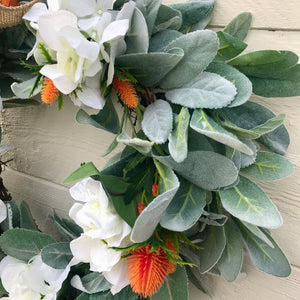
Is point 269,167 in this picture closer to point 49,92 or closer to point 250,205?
point 250,205

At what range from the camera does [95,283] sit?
48cm

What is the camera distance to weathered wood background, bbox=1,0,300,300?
0.39 metres

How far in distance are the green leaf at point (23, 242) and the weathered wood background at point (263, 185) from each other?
9 centimetres

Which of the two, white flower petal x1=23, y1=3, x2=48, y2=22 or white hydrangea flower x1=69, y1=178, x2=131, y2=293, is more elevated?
white flower petal x1=23, y1=3, x2=48, y2=22

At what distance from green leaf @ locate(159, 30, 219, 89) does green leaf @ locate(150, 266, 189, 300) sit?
0.23 metres

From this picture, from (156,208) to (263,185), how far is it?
0.16 metres

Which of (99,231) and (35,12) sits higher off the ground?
(35,12)

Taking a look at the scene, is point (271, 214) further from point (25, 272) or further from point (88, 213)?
point (25, 272)

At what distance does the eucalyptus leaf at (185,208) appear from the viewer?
1.17ft

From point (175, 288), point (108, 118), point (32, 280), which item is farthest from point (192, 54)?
point (32, 280)

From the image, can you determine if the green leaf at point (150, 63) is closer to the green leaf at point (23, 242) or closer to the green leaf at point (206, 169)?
the green leaf at point (206, 169)

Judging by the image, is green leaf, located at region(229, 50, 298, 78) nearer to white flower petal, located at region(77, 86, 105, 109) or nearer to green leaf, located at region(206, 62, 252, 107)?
green leaf, located at region(206, 62, 252, 107)

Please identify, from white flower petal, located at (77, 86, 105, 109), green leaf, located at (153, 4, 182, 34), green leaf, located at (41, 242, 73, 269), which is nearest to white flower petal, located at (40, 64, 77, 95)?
white flower petal, located at (77, 86, 105, 109)

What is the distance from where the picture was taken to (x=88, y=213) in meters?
0.39
